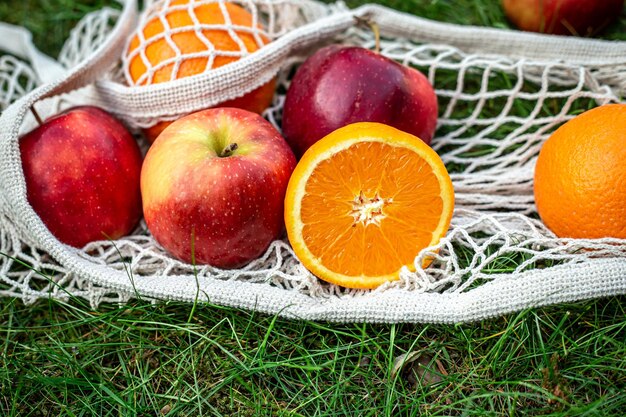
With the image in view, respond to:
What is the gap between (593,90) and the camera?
6.98 feet

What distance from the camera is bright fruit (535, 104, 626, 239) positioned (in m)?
1.61

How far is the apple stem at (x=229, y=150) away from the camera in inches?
67.7

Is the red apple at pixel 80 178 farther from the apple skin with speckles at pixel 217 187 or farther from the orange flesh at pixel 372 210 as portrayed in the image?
the orange flesh at pixel 372 210

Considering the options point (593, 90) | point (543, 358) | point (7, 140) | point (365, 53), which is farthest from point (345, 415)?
point (593, 90)

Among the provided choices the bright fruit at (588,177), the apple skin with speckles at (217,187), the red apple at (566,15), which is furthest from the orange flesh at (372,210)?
the red apple at (566,15)

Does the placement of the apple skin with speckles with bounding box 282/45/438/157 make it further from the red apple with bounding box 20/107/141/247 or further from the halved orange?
the red apple with bounding box 20/107/141/247

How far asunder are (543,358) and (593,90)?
1066 millimetres

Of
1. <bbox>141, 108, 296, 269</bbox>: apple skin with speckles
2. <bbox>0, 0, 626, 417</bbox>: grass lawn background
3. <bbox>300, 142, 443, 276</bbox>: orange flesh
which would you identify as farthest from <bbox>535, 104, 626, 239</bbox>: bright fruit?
<bbox>141, 108, 296, 269</bbox>: apple skin with speckles

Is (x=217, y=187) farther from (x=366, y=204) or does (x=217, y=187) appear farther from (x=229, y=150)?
(x=366, y=204)

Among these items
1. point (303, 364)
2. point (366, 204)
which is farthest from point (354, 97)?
point (303, 364)

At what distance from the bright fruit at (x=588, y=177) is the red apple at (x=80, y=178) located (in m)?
1.32

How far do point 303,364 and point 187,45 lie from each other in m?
1.10

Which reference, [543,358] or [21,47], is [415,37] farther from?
[21,47]

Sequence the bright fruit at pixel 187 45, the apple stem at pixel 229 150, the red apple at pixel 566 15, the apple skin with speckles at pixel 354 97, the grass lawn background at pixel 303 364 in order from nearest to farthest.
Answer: the grass lawn background at pixel 303 364
the apple stem at pixel 229 150
the apple skin with speckles at pixel 354 97
the bright fruit at pixel 187 45
the red apple at pixel 566 15
